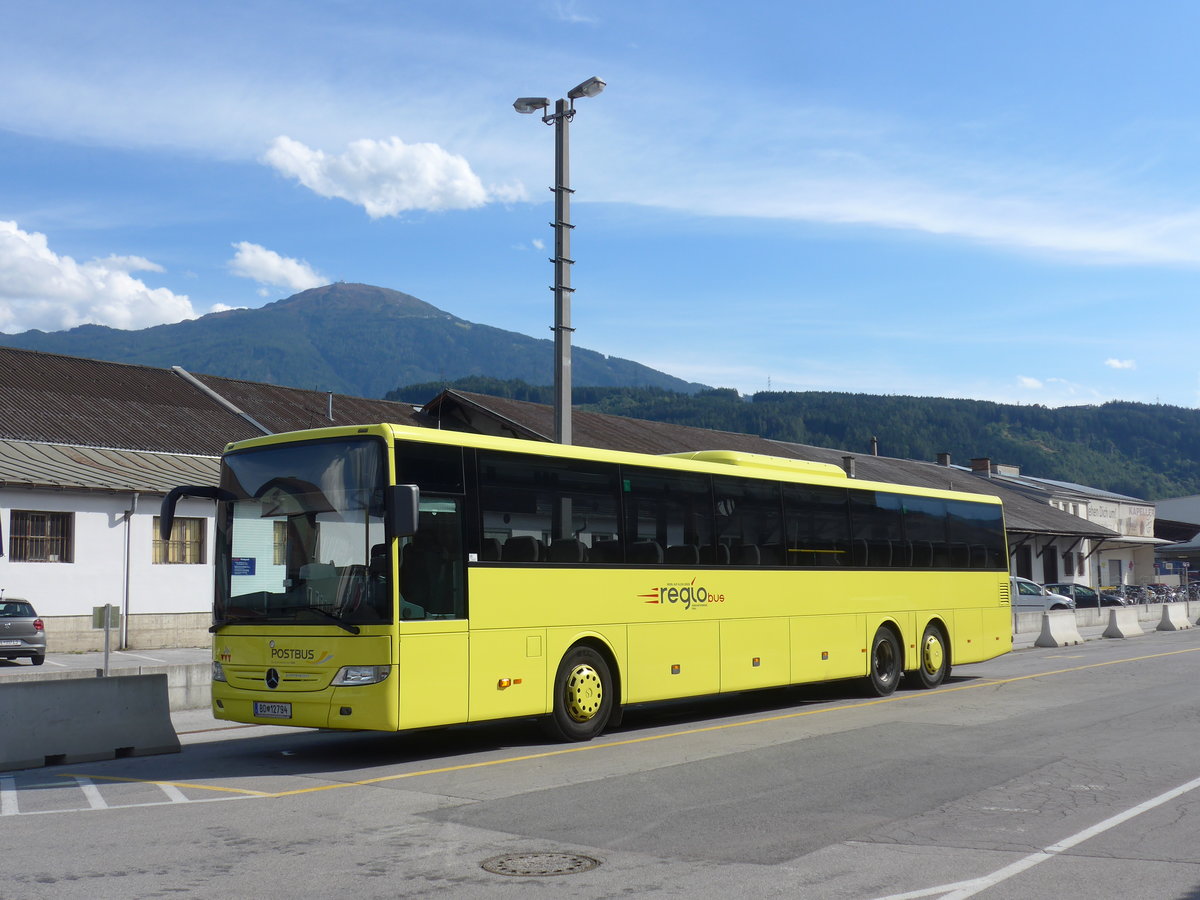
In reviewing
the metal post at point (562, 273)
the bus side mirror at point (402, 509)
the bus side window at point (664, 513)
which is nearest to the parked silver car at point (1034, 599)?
the metal post at point (562, 273)

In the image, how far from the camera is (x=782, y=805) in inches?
352

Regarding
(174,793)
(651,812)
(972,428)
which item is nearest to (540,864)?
(651,812)

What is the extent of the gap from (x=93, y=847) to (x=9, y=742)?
14.6 ft

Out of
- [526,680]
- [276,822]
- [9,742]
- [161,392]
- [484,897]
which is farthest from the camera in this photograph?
[161,392]

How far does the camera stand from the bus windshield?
11.1 metres

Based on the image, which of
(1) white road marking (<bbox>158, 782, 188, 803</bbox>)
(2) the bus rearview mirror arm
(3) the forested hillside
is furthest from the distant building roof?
(3) the forested hillside

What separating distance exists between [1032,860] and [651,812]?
276 centimetres

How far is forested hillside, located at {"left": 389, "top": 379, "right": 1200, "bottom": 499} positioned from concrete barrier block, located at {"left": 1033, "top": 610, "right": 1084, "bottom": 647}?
118m

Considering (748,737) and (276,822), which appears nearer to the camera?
(276,822)

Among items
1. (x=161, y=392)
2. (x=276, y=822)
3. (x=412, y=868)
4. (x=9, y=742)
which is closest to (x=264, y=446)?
(x=9, y=742)

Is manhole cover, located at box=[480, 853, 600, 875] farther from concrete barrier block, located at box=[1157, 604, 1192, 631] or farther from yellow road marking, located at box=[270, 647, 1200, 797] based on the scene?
concrete barrier block, located at box=[1157, 604, 1192, 631]

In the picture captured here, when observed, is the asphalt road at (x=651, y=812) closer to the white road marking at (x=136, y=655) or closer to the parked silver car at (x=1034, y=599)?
the white road marking at (x=136, y=655)

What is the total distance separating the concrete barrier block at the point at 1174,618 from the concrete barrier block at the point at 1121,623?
13.5 feet

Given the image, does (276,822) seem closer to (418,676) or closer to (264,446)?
(418,676)
